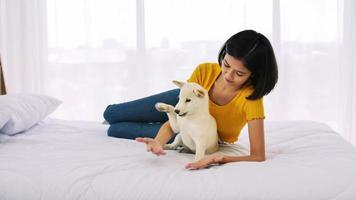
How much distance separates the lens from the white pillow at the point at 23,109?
1864mm

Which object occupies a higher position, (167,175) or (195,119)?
(195,119)

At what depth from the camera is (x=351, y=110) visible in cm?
300

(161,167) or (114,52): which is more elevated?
(114,52)

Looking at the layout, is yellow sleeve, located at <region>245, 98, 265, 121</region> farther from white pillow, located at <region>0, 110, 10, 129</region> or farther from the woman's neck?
white pillow, located at <region>0, 110, 10, 129</region>

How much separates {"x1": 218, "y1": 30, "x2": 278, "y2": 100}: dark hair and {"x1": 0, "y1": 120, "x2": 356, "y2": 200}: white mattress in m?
0.25

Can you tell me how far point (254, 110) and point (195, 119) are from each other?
0.64ft

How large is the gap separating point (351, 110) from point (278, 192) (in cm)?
196

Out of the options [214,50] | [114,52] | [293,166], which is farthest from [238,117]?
[114,52]

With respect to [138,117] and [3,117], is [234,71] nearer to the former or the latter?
[138,117]

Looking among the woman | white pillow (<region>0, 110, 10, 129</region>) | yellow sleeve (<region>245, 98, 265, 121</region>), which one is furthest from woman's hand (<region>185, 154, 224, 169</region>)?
white pillow (<region>0, 110, 10, 129</region>)

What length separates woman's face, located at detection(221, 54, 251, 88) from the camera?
144 centimetres

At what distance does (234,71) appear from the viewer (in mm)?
1459

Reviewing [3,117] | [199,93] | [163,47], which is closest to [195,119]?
[199,93]

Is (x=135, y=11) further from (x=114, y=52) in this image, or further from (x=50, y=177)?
(x=50, y=177)
